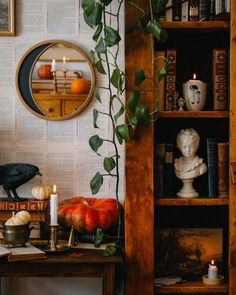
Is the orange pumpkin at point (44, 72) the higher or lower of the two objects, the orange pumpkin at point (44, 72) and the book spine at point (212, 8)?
the lower

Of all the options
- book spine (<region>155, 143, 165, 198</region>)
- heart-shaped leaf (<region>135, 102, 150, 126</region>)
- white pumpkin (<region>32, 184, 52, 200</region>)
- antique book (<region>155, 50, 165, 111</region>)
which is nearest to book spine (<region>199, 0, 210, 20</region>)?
antique book (<region>155, 50, 165, 111</region>)

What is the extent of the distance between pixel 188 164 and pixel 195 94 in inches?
12.4

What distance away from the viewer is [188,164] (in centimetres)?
256

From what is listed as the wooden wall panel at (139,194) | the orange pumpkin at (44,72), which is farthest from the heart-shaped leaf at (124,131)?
the orange pumpkin at (44,72)

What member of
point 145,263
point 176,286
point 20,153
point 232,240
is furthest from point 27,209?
point 232,240

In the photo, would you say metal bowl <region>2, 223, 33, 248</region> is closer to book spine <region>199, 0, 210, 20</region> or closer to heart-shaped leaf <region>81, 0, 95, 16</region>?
heart-shaped leaf <region>81, 0, 95, 16</region>

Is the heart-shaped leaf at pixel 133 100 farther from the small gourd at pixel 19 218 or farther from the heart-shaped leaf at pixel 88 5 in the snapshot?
the small gourd at pixel 19 218

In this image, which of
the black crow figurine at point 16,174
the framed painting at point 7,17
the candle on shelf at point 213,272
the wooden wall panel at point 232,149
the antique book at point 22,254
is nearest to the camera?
the antique book at point 22,254

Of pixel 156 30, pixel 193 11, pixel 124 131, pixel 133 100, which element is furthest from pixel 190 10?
pixel 124 131

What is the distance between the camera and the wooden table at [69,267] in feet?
7.59

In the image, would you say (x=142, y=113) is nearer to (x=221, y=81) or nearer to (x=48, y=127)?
(x=221, y=81)

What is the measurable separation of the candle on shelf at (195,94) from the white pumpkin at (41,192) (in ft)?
2.55

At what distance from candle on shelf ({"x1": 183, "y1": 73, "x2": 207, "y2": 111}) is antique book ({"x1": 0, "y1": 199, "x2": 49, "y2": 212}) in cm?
80

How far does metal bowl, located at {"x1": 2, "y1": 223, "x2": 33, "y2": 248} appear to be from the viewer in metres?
2.39
